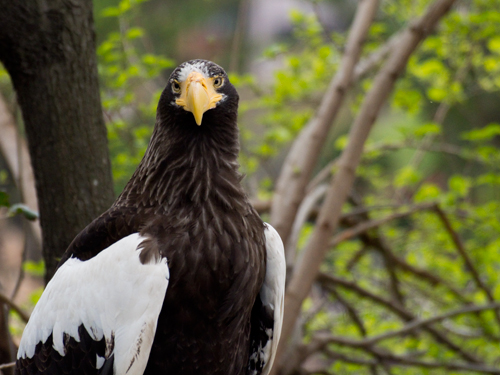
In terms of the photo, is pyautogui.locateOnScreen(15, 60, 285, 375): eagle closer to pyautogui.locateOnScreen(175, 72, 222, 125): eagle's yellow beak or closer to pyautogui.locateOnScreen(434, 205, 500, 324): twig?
pyautogui.locateOnScreen(175, 72, 222, 125): eagle's yellow beak

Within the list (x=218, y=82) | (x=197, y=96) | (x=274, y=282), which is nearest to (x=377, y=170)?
(x=274, y=282)

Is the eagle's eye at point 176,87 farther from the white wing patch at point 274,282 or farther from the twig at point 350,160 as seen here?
the twig at point 350,160

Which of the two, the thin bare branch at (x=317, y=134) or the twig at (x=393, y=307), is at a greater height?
the thin bare branch at (x=317, y=134)

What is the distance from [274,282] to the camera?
2.11 meters

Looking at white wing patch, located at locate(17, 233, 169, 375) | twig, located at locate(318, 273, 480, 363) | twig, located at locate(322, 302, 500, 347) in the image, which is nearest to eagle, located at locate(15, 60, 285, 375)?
white wing patch, located at locate(17, 233, 169, 375)

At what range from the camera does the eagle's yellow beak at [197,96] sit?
1881mm

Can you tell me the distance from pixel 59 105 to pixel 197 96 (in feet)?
1.95

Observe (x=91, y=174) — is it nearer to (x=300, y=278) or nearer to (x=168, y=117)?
(x=168, y=117)

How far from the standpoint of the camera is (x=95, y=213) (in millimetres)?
2242

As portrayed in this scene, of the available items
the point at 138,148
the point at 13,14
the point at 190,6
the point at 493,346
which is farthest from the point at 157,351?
the point at 190,6

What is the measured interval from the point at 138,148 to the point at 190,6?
43.7ft

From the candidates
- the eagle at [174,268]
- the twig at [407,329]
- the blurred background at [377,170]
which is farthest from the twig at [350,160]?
the eagle at [174,268]

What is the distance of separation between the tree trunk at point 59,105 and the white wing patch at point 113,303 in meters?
0.35

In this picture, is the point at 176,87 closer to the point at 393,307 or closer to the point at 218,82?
the point at 218,82
